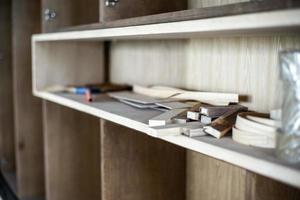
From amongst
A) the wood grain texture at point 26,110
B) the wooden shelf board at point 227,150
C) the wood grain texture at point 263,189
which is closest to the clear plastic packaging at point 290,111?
the wooden shelf board at point 227,150

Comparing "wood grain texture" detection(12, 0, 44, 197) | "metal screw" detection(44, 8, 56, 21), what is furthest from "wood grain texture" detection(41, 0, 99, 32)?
"wood grain texture" detection(12, 0, 44, 197)

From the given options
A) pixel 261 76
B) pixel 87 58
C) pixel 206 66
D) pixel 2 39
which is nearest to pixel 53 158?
pixel 87 58

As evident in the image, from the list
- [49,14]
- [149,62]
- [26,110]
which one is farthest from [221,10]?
[26,110]

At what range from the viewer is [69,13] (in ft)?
5.32

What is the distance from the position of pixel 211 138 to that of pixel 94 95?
0.67 metres

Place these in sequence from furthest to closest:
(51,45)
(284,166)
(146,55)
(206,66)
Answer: (51,45) → (146,55) → (206,66) → (284,166)

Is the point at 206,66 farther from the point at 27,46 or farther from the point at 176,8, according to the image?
the point at 27,46

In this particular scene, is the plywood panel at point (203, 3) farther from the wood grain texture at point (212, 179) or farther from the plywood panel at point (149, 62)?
the wood grain texture at point (212, 179)

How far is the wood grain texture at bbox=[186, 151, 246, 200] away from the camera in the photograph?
42.2 inches

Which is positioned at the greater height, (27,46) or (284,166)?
(27,46)

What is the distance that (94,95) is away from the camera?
132cm

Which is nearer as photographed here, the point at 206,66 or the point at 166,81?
the point at 206,66

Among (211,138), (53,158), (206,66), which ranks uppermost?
(206,66)

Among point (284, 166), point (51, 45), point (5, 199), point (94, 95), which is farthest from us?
point (5, 199)
